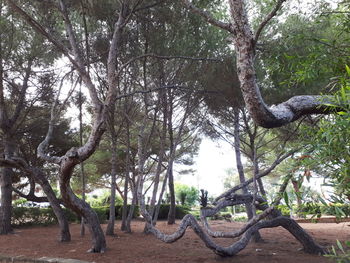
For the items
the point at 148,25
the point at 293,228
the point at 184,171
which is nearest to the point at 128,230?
the point at 293,228

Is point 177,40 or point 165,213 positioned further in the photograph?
point 165,213

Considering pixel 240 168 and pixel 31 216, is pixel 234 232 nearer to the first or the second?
pixel 240 168

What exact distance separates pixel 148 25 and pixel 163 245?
17.2 ft

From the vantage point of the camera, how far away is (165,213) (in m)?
15.9

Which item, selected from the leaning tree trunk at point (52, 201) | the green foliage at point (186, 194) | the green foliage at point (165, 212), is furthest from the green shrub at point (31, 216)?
the green foliage at point (186, 194)

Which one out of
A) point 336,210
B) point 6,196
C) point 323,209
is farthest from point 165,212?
point 336,210

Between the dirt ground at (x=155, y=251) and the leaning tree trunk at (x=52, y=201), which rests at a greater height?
the leaning tree trunk at (x=52, y=201)

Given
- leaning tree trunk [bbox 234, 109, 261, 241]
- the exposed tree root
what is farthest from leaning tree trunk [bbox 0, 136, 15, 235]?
leaning tree trunk [bbox 234, 109, 261, 241]

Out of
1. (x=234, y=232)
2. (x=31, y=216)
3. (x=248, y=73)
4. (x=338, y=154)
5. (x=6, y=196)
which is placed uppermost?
(x=248, y=73)

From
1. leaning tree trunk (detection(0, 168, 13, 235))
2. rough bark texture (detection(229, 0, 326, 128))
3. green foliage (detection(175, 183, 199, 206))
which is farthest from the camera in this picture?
green foliage (detection(175, 183, 199, 206))

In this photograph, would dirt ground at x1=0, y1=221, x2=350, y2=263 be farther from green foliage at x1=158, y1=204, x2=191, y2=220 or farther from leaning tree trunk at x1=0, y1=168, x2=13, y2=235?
green foliage at x1=158, y1=204, x2=191, y2=220

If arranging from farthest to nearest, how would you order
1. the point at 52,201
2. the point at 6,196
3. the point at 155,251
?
the point at 6,196, the point at 52,201, the point at 155,251

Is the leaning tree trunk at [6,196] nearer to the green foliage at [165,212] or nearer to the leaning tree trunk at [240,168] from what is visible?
the leaning tree trunk at [240,168]

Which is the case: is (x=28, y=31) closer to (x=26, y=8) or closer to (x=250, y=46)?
(x=26, y=8)
